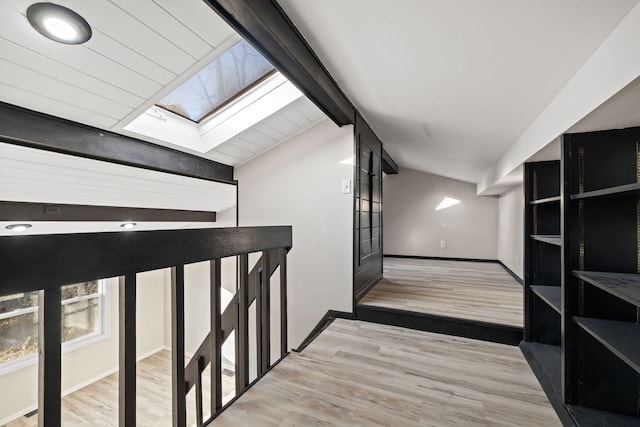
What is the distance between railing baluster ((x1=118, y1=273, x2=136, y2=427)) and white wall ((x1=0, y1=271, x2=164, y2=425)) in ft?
12.3

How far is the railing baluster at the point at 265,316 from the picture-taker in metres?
1.71

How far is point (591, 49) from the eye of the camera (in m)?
1.06

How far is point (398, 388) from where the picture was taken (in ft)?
5.01

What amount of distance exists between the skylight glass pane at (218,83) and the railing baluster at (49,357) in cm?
162

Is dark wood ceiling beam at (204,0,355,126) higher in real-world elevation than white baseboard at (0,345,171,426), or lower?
higher

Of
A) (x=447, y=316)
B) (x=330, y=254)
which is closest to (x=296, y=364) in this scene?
(x=330, y=254)

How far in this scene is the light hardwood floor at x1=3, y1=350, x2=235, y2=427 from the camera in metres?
3.25

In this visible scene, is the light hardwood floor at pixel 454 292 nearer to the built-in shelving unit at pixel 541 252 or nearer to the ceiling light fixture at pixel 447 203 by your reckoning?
the built-in shelving unit at pixel 541 252

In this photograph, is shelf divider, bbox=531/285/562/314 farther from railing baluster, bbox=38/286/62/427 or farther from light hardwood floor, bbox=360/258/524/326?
railing baluster, bbox=38/286/62/427

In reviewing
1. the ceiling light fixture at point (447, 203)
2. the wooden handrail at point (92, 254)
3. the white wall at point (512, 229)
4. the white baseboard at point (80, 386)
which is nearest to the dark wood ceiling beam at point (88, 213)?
the wooden handrail at point (92, 254)

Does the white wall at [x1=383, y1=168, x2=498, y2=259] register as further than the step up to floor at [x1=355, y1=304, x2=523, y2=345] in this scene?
Yes

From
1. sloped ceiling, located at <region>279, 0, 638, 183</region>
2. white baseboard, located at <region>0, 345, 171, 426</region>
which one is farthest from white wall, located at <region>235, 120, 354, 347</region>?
white baseboard, located at <region>0, 345, 171, 426</region>

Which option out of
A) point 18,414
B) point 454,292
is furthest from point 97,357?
point 454,292

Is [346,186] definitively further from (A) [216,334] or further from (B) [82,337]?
(B) [82,337]
